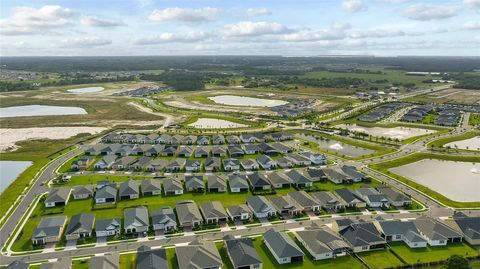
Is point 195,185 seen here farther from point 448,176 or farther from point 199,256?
point 448,176

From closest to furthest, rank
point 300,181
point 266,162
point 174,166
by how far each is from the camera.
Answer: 1. point 300,181
2. point 174,166
3. point 266,162

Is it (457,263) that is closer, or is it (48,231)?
(457,263)

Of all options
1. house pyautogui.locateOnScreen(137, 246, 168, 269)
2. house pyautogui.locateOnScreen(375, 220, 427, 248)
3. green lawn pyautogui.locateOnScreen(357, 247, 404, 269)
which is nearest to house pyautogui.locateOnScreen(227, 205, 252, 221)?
house pyautogui.locateOnScreen(137, 246, 168, 269)

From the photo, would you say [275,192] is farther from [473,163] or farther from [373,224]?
[473,163]

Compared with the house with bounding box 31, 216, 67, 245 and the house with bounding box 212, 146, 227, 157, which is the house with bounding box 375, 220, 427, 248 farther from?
the house with bounding box 31, 216, 67, 245

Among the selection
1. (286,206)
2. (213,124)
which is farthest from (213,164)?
(213,124)

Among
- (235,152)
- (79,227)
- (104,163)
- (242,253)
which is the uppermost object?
(235,152)
